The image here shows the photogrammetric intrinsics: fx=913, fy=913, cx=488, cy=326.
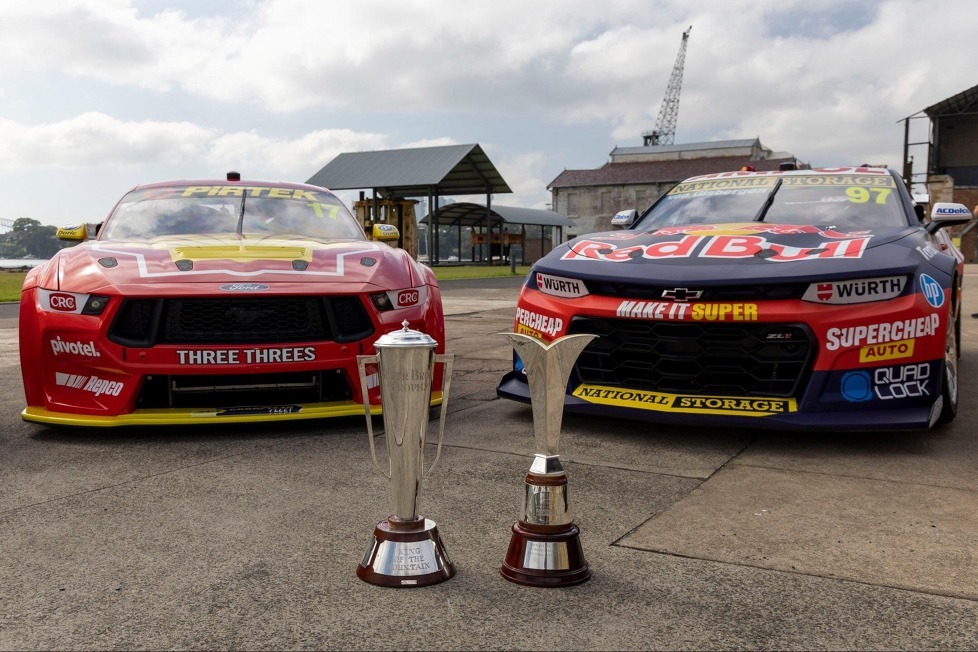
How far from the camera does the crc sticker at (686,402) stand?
3783 mm

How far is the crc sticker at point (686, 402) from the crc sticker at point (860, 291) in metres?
0.46

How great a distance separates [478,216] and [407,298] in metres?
41.3

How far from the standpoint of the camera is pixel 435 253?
40.1m

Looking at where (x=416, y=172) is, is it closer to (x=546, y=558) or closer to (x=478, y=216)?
(x=478, y=216)

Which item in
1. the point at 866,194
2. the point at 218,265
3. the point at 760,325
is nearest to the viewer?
the point at 760,325

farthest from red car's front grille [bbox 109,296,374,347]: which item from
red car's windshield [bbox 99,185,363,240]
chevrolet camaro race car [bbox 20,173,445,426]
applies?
red car's windshield [bbox 99,185,363,240]

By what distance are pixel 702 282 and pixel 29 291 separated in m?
3.02

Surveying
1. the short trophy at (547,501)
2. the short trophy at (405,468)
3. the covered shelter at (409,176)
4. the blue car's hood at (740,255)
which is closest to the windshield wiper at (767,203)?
the blue car's hood at (740,255)

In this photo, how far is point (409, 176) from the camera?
114 feet

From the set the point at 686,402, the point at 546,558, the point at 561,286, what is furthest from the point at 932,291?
the point at 546,558

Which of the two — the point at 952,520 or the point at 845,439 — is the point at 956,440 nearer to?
the point at 845,439

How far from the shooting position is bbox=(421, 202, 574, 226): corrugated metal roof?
43003 mm

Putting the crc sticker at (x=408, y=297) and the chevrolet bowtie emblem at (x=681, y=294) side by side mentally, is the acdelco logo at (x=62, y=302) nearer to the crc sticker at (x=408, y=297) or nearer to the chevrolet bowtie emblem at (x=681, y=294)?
the crc sticker at (x=408, y=297)

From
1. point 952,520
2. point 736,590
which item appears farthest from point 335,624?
point 952,520
